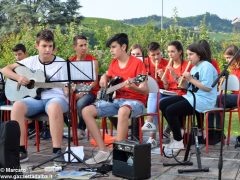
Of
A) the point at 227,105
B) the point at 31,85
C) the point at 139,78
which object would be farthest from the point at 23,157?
the point at 227,105

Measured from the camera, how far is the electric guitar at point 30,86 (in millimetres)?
5195

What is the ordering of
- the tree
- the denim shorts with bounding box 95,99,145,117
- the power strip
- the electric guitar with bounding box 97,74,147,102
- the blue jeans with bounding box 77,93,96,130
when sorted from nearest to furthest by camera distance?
the power strip < the electric guitar with bounding box 97,74,147,102 < the denim shorts with bounding box 95,99,145,117 < the blue jeans with bounding box 77,93,96,130 < the tree

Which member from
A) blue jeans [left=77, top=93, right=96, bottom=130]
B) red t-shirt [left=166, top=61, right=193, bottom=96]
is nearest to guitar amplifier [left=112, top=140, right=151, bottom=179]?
blue jeans [left=77, top=93, right=96, bottom=130]

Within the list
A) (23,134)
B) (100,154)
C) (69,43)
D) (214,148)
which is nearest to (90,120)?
(100,154)

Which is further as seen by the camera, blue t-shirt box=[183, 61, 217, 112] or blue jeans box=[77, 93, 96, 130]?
blue jeans box=[77, 93, 96, 130]

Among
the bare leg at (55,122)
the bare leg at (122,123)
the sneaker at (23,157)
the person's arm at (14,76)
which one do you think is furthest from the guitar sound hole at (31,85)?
the bare leg at (122,123)

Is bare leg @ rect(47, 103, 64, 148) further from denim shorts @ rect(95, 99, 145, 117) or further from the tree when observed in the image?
the tree

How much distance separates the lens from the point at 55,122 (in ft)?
16.5

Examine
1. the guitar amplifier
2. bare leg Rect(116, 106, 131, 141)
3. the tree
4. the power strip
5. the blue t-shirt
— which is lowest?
the power strip

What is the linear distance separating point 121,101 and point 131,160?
1.10m

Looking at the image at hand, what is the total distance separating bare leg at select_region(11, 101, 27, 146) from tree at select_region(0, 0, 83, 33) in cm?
2858

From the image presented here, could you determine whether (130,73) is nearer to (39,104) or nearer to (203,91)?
(203,91)

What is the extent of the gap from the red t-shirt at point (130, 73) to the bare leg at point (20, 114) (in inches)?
40.3

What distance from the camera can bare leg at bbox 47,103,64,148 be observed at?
16.5ft
